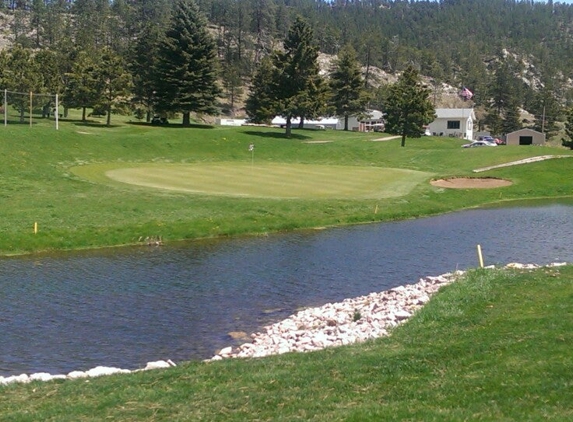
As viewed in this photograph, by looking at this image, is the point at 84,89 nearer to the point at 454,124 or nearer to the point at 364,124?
the point at 364,124

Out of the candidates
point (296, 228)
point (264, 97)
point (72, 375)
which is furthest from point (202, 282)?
point (264, 97)

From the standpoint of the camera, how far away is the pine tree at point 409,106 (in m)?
86.4

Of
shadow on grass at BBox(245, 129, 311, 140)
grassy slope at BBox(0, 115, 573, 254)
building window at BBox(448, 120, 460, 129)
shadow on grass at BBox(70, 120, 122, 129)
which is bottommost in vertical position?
grassy slope at BBox(0, 115, 573, 254)

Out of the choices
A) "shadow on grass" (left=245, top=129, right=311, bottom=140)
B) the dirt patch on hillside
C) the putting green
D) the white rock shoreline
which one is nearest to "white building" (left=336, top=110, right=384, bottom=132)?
"shadow on grass" (left=245, top=129, right=311, bottom=140)

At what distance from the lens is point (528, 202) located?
53.1 metres

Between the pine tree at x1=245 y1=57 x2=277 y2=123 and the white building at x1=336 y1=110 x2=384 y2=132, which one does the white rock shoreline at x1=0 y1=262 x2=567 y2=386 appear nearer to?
the pine tree at x1=245 y1=57 x2=277 y2=123

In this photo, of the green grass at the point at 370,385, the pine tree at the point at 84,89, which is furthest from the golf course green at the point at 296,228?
the pine tree at the point at 84,89

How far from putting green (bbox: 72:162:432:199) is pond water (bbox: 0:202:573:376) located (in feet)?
28.8

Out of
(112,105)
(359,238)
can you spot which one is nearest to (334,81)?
(112,105)

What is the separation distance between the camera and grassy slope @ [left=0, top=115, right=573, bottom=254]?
34875mm

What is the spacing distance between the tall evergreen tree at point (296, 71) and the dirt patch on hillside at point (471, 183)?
31905mm

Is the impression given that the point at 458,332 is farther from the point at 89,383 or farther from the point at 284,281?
the point at 284,281

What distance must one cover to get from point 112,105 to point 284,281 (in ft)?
217

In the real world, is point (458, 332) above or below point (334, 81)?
below
